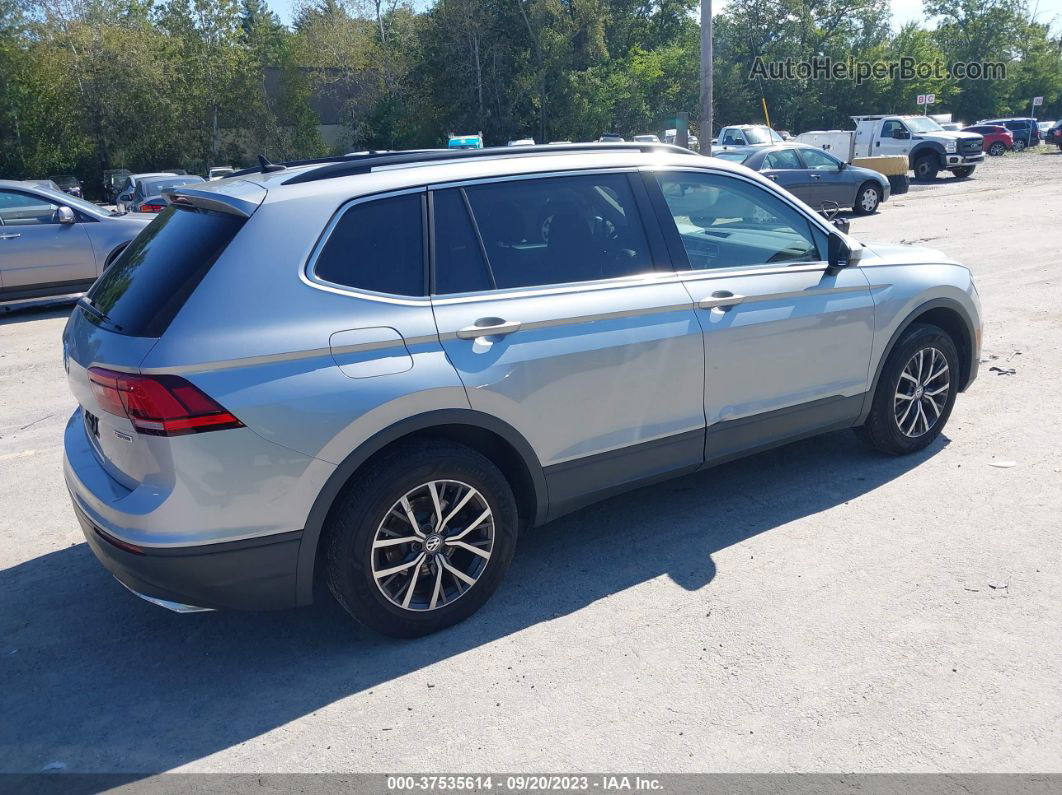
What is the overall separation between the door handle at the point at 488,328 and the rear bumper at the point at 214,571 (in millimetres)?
1006

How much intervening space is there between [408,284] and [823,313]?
2286mm

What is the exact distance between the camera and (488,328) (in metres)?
3.61

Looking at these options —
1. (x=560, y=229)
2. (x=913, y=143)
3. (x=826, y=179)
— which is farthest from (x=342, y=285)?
(x=913, y=143)

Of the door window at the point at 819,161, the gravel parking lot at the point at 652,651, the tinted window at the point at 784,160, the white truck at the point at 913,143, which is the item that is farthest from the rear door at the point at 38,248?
the white truck at the point at 913,143

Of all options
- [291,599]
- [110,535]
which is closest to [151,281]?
[110,535]

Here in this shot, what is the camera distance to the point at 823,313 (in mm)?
4645

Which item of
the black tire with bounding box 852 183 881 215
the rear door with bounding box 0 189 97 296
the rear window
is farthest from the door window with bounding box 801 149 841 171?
the rear window

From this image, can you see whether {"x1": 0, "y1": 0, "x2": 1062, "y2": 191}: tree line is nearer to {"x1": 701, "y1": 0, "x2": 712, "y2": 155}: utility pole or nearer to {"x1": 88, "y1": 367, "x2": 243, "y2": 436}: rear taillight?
{"x1": 701, "y1": 0, "x2": 712, "y2": 155}: utility pole

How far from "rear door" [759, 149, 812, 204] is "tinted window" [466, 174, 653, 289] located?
1520 cm

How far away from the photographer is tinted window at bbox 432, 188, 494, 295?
366 centimetres

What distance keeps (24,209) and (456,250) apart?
944 cm

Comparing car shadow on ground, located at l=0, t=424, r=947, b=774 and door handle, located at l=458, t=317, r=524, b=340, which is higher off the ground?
door handle, located at l=458, t=317, r=524, b=340

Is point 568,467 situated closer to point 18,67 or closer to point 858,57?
point 18,67
